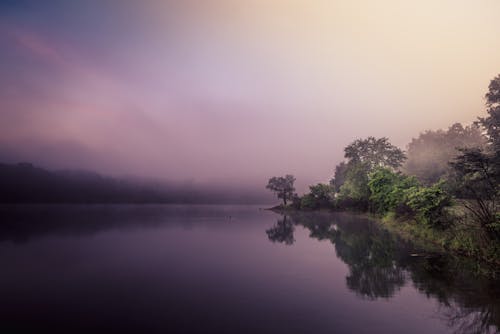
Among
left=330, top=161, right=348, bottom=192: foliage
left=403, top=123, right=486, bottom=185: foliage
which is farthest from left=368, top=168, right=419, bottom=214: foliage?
left=330, top=161, right=348, bottom=192: foliage

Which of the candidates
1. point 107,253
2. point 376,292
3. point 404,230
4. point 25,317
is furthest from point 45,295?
point 404,230

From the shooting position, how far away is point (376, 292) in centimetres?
1142

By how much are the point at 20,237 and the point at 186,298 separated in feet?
82.3

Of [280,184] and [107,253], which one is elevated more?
[280,184]

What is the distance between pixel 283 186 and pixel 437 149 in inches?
2445

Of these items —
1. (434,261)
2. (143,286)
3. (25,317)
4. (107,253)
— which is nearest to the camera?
(25,317)

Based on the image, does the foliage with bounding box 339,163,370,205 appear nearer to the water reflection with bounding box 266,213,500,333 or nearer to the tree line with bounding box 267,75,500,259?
the tree line with bounding box 267,75,500,259

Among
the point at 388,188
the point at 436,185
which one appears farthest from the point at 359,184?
the point at 436,185

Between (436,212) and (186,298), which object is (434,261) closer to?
(436,212)

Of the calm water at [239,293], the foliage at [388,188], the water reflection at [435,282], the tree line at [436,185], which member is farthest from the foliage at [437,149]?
the calm water at [239,293]

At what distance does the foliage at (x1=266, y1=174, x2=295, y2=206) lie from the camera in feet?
395

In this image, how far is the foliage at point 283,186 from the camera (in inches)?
4742

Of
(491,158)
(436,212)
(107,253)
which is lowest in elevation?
(107,253)

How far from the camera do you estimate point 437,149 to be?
248 ft
